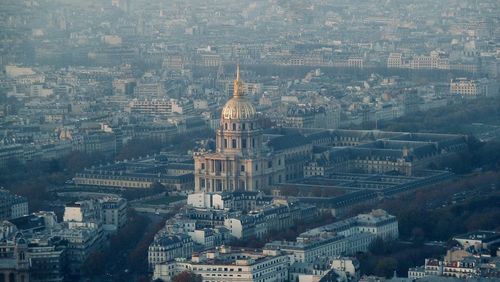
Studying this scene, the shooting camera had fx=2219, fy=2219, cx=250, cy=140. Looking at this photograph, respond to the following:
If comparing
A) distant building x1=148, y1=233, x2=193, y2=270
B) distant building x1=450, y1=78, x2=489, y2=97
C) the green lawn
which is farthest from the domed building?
distant building x1=450, y1=78, x2=489, y2=97

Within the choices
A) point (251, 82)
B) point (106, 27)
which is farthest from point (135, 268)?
point (106, 27)

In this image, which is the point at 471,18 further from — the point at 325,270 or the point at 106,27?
the point at 325,270

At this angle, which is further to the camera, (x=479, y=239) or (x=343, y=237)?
(x=343, y=237)

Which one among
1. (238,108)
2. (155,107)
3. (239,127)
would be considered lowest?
(155,107)

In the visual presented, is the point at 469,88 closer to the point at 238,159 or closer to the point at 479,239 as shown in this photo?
the point at 238,159

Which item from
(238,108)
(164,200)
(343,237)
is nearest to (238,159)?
(238,108)

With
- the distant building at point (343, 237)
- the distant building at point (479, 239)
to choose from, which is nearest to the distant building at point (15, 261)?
the distant building at point (343, 237)

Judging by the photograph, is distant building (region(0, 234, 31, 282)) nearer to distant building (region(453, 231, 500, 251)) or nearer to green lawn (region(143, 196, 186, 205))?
distant building (region(453, 231, 500, 251))
